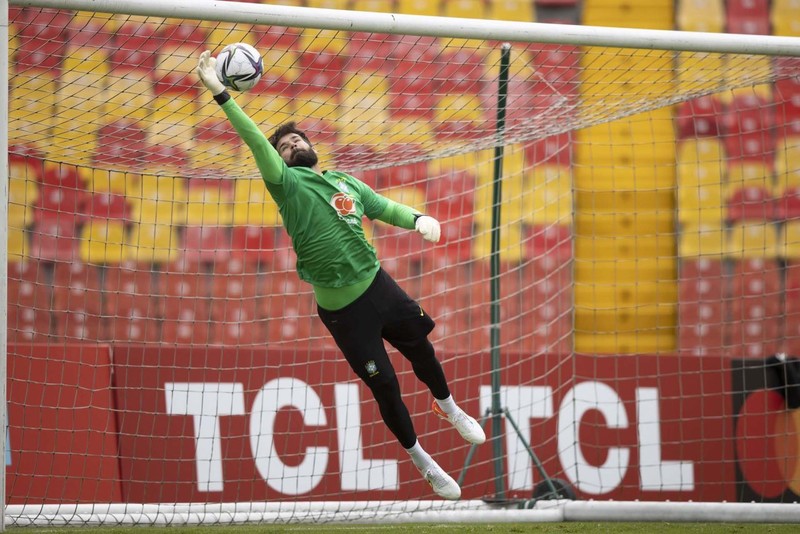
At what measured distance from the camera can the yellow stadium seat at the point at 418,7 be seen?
9.00 m

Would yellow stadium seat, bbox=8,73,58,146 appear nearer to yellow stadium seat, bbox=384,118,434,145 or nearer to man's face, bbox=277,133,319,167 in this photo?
man's face, bbox=277,133,319,167

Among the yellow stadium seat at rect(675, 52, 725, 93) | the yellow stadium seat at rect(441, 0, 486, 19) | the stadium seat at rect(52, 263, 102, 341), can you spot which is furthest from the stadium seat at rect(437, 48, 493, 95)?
the stadium seat at rect(52, 263, 102, 341)

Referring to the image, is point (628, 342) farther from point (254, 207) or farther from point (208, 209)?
point (208, 209)

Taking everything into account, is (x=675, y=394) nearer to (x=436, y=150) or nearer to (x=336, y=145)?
(x=436, y=150)

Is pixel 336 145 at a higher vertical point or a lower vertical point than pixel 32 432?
higher

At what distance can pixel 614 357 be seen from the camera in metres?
6.46

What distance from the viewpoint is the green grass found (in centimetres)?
507

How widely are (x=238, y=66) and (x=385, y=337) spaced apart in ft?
4.53

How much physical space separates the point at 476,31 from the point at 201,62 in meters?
1.51

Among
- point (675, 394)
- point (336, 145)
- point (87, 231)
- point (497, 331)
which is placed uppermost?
point (336, 145)

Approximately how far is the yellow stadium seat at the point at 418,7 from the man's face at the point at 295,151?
4770 millimetres

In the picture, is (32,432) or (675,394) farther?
(675,394)

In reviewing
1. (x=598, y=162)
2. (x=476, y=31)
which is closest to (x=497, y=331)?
(x=476, y=31)

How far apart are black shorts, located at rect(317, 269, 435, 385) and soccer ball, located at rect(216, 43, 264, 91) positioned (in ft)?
3.42
